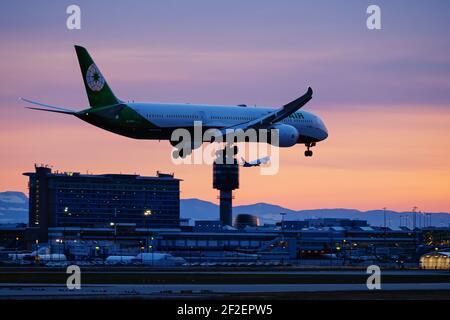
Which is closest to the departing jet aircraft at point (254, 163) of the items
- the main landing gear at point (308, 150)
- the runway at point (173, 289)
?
the main landing gear at point (308, 150)

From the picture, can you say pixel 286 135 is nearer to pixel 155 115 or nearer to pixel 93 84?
pixel 155 115

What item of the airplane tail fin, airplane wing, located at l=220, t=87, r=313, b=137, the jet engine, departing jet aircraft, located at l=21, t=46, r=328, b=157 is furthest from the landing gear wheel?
the jet engine

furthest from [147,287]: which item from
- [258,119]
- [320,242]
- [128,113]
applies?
[320,242]

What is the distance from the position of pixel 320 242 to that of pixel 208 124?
10164 cm

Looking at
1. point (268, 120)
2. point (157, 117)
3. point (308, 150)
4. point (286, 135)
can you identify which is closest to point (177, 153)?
point (157, 117)

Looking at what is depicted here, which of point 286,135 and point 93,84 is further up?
point 93,84

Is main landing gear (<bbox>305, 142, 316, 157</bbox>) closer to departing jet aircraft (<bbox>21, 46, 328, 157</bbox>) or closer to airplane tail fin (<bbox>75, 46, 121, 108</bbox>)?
departing jet aircraft (<bbox>21, 46, 328, 157</bbox>)

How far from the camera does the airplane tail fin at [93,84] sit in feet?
296

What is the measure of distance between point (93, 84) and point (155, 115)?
575 centimetres

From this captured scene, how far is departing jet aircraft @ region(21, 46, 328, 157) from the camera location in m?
89.5

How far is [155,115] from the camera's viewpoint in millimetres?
90625
